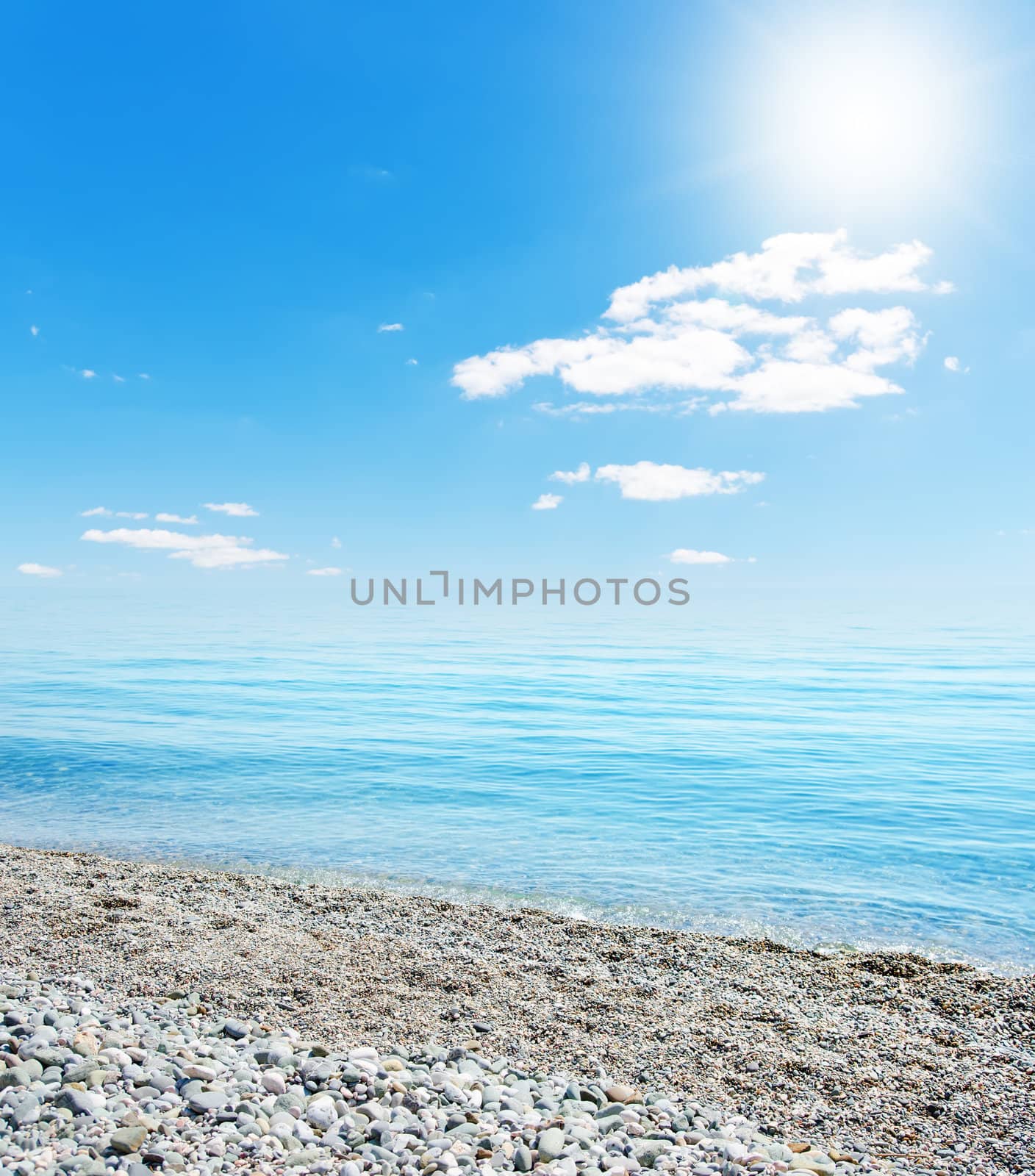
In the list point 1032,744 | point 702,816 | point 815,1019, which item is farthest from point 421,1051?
point 1032,744

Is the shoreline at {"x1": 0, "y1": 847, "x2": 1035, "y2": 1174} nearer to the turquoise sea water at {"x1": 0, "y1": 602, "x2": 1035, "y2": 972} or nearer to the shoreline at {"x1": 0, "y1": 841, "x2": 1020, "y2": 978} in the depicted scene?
the shoreline at {"x1": 0, "y1": 841, "x2": 1020, "y2": 978}

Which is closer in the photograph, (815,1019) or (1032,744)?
(815,1019)

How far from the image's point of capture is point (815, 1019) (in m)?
5.81

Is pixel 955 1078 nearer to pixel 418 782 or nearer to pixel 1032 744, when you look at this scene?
pixel 418 782

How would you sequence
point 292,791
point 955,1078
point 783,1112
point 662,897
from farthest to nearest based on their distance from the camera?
point 292,791 < point 662,897 < point 955,1078 < point 783,1112

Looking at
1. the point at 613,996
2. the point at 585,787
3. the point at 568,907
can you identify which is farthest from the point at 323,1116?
the point at 585,787

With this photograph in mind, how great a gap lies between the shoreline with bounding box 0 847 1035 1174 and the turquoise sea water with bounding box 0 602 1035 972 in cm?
126

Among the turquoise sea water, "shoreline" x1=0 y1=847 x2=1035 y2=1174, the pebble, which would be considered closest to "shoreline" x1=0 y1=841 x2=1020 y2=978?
the turquoise sea water

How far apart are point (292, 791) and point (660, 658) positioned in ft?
105

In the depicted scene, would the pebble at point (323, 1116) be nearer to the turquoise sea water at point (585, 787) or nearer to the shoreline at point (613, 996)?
the shoreline at point (613, 996)

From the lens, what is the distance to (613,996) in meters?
6.13

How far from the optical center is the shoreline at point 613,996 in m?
4.78

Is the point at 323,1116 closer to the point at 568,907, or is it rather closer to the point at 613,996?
the point at 613,996

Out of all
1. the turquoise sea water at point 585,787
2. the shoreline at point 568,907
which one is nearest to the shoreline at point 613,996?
the shoreline at point 568,907
